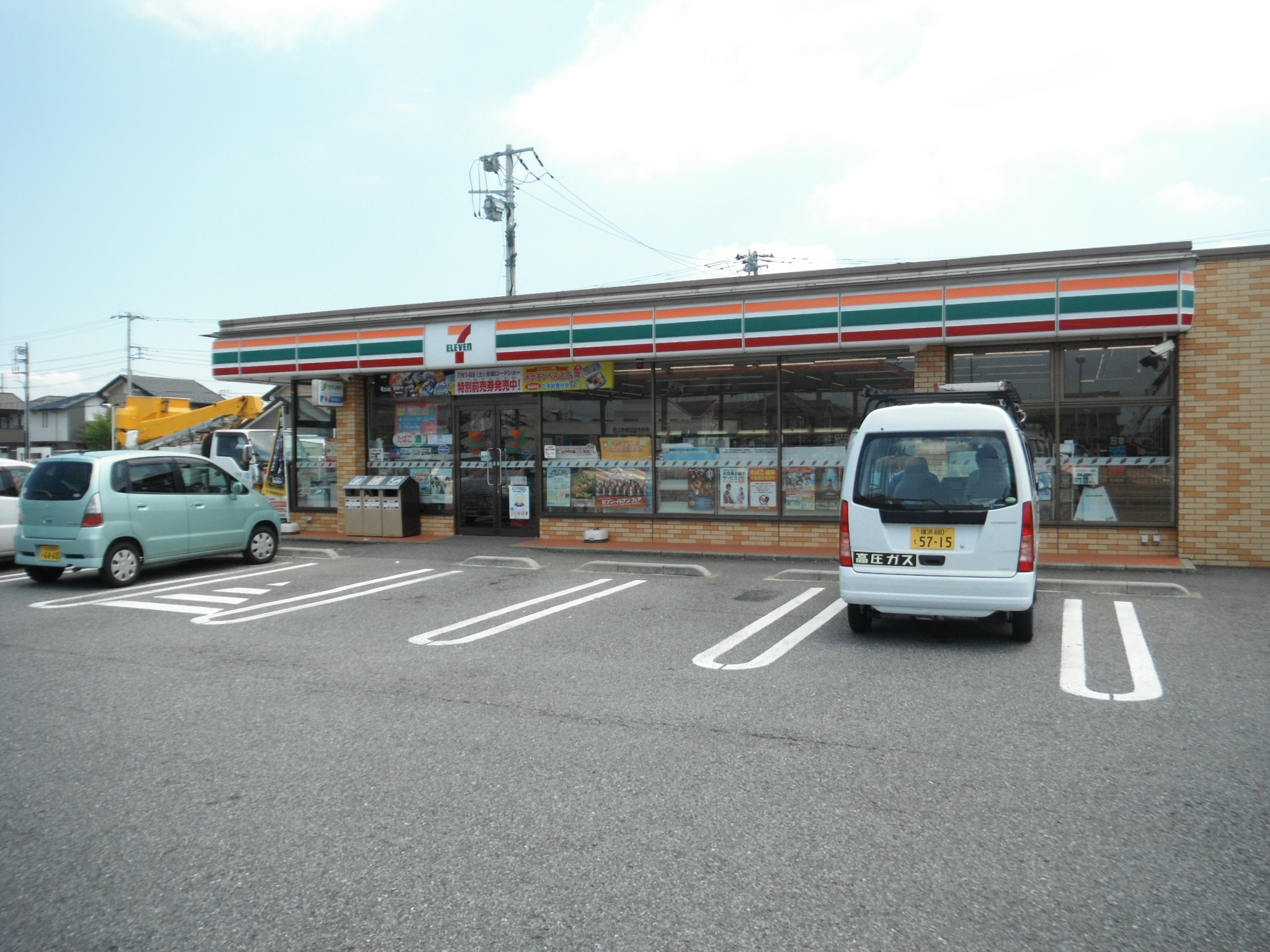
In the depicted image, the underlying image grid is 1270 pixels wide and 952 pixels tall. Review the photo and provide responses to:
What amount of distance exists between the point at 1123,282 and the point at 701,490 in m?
6.35

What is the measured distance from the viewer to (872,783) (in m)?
4.18

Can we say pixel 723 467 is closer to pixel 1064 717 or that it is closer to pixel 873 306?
pixel 873 306

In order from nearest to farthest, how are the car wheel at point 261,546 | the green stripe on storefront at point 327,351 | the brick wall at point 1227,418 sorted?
the brick wall at point 1227,418 → the car wheel at point 261,546 → the green stripe on storefront at point 327,351

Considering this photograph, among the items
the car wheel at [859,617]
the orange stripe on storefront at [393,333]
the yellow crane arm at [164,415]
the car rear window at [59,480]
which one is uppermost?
the orange stripe on storefront at [393,333]

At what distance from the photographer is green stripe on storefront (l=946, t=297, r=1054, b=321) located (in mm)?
11336

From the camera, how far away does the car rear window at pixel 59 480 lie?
34.3ft

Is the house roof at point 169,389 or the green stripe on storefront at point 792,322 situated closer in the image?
the green stripe on storefront at point 792,322

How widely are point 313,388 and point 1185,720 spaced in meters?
14.5

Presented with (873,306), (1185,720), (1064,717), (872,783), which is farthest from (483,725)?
(873,306)

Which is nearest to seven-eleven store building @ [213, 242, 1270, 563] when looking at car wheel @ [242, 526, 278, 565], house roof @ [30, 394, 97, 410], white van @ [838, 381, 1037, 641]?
car wheel @ [242, 526, 278, 565]

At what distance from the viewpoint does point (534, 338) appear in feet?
45.9

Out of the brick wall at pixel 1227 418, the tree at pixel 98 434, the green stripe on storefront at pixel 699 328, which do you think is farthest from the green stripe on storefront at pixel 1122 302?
the tree at pixel 98 434

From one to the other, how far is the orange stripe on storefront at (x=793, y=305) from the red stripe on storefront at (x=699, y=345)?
19.3 inches

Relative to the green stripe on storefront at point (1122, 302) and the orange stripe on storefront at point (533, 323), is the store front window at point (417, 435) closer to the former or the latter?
the orange stripe on storefront at point (533, 323)
